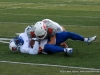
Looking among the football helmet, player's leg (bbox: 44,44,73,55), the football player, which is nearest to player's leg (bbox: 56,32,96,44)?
the football player

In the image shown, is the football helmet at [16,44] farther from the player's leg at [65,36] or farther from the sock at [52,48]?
the player's leg at [65,36]

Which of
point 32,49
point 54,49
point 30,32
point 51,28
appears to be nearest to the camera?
point 54,49

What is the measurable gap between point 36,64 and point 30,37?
135cm

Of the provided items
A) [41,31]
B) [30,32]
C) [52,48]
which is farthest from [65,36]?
[30,32]

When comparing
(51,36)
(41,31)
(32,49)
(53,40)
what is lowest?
(32,49)

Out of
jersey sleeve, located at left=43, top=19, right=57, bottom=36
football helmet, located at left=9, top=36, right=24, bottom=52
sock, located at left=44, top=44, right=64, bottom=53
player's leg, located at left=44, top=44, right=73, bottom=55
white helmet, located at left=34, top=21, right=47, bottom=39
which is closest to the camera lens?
player's leg, located at left=44, top=44, right=73, bottom=55

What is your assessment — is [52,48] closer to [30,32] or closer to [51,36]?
[51,36]

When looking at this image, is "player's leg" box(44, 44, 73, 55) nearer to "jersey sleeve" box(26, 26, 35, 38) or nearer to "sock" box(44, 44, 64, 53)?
"sock" box(44, 44, 64, 53)

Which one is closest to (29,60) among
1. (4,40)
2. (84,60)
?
(84,60)

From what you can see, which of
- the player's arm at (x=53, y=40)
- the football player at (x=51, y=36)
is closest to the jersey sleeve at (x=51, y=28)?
the football player at (x=51, y=36)

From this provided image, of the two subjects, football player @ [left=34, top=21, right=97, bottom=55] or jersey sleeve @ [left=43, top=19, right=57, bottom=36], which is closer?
football player @ [left=34, top=21, right=97, bottom=55]

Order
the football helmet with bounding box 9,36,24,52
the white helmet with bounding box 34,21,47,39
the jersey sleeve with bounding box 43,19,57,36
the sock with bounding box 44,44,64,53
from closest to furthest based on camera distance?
the sock with bounding box 44,44,64,53 < the white helmet with bounding box 34,21,47,39 < the jersey sleeve with bounding box 43,19,57,36 < the football helmet with bounding box 9,36,24,52

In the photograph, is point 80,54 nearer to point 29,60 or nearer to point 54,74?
point 29,60

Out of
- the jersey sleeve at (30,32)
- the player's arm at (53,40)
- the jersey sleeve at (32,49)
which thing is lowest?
the jersey sleeve at (32,49)
